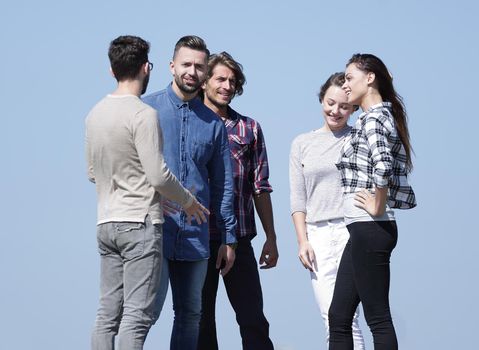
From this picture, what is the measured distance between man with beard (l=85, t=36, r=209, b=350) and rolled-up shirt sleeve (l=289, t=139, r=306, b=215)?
5.62 feet

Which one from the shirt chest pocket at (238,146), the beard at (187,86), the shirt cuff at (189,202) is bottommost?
the shirt cuff at (189,202)

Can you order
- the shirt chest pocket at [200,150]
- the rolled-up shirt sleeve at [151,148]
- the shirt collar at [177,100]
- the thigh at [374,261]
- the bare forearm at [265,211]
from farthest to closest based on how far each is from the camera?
the bare forearm at [265,211]
the shirt collar at [177,100]
the shirt chest pocket at [200,150]
the thigh at [374,261]
the rolled-up shirt sleeve at [151,148]

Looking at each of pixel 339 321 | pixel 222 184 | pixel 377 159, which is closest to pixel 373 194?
pixel 377 159

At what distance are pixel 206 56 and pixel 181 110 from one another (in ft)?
1.37

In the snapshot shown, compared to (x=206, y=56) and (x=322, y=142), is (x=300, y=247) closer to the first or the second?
(x=322, y=142)

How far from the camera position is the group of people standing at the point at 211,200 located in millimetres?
5465

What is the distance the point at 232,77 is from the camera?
23.3 ft

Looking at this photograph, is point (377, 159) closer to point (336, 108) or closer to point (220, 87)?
point (336, 108)

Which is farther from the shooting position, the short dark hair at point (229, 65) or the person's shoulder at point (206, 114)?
the short dark hair at point (229, 65)

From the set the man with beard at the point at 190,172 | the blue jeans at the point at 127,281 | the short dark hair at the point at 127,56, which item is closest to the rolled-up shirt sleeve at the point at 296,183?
the man with beard at the point at 190,172

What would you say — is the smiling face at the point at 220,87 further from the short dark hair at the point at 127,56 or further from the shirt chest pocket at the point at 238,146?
the short dark hair at the point at 127,56

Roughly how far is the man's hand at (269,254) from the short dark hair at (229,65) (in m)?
1.21

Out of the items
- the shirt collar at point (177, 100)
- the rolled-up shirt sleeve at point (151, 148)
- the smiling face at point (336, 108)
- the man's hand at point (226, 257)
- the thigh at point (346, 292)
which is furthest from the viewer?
the smiling face at point (336, 108)

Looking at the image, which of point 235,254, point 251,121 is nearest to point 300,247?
point 235,254
